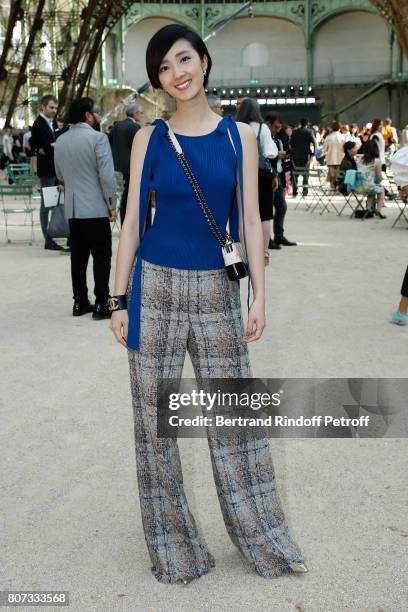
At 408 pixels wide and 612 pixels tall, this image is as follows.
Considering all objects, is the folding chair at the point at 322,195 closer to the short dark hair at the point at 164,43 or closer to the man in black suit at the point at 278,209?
the man in black suit at the point at 278,209

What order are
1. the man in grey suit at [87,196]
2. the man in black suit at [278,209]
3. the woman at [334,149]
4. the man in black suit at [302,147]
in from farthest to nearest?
1. the man in black suit at [302,147]
2. the woman at [334,149]
3. the man in black suit at [278,209]
4. the man in grey suit at [87,196]

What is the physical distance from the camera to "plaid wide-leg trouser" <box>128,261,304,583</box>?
2652 mm

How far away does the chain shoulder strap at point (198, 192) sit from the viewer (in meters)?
2.53

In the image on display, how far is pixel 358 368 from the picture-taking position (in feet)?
17.7

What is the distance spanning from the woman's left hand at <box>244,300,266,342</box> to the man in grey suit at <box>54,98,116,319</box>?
14.2ft

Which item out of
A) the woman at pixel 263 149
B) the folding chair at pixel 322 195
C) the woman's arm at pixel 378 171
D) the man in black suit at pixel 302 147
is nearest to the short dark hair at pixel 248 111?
the woman at pixel 263 149

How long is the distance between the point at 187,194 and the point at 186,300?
319mm

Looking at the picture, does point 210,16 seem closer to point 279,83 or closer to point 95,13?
point 279,83

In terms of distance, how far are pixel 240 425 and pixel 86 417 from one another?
1.97m

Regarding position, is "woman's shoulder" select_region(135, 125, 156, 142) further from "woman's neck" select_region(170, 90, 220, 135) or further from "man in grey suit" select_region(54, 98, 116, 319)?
"man in grey suit" select_region(54, 98, 116, 319)

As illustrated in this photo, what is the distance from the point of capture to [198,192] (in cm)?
254

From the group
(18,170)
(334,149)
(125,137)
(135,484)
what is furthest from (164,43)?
(334,149)

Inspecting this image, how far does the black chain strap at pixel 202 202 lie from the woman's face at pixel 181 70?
14 cm

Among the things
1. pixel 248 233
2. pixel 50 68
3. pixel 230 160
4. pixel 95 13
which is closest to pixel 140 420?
pixel 248 233
